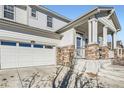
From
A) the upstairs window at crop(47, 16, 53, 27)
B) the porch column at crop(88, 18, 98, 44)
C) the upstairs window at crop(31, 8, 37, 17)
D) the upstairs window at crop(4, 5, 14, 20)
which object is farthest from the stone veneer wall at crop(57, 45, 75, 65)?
the upstairs window at crop(4, 5, 14, 20)

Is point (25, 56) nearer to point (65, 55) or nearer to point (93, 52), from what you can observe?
point (65, 55)

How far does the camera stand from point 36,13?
40.4 ft

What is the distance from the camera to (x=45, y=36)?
38.8ft

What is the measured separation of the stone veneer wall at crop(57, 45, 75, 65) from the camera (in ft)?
36.6

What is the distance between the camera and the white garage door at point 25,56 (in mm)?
8867

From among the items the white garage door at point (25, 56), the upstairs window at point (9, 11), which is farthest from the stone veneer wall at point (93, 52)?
the upstairs window at point (9, 11)

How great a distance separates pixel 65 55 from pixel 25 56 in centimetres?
347

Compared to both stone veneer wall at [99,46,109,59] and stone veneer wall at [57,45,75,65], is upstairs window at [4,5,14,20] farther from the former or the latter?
stone veneer wall at [99,46,109,59]

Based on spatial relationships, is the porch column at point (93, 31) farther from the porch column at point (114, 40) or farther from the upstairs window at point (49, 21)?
the upstairs window at point (49, 21)

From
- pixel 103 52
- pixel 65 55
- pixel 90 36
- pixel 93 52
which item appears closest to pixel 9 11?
pixel 65 55

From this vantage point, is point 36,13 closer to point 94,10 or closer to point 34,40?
point 34,40

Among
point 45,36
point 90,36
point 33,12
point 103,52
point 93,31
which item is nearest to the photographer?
point 93,31
